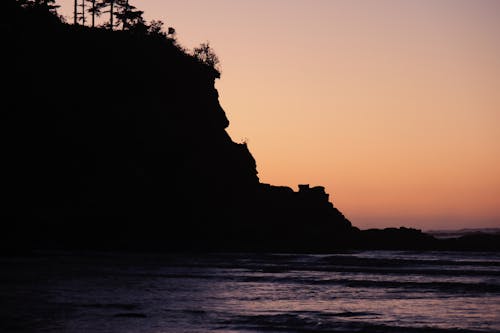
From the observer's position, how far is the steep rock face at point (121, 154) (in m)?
67.2

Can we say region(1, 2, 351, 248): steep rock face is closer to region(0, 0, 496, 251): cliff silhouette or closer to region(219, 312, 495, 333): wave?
region(0, 0, 496, 251): cliff silhouette

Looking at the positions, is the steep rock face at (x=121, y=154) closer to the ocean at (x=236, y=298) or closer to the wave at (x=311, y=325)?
the ocean at (x=236, y=298)

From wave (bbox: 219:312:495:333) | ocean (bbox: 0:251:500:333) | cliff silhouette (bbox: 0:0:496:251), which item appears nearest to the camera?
wave (bbox: 219:312:495:333)

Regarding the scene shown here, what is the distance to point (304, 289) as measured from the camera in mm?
33719

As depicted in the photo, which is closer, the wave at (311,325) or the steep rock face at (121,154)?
the wave at (311,325)

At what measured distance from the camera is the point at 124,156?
232ft

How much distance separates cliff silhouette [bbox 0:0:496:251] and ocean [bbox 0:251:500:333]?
17348 millimetres

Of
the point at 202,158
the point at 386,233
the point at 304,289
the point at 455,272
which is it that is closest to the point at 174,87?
the point at 202,158

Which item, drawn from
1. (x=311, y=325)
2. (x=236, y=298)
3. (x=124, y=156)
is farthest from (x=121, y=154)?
(x=311, y=325)

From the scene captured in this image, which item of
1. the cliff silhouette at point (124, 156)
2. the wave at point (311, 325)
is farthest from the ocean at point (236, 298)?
the cliff silhouette at point (124, 156)

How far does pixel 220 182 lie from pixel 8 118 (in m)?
22.1

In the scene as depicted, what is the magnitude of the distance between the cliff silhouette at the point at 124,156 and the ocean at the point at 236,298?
17.3 m

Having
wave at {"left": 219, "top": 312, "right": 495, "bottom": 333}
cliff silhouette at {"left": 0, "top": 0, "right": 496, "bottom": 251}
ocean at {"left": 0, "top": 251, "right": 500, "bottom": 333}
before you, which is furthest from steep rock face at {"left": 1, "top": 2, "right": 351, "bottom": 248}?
wave at {"left": 219, "top": 312, "right": 495, "bottom": 333}

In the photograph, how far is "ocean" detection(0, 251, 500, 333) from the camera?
2147 cm
